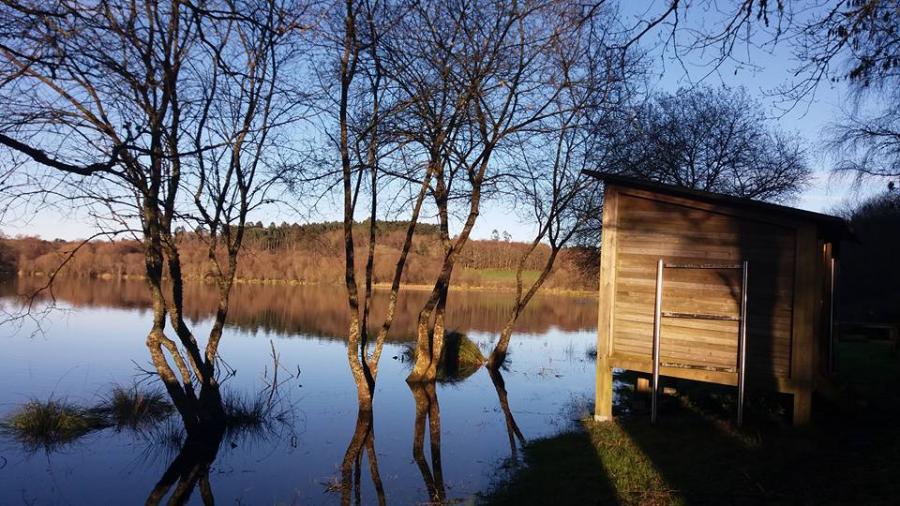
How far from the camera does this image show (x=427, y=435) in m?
12.7

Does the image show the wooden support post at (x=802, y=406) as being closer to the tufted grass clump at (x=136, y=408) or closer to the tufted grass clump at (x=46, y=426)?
the tufted grass clump at (x=136, y=408)

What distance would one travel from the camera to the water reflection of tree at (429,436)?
9.45 metres

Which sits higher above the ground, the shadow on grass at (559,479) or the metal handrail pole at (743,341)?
the metal handrail pole at (743,341)

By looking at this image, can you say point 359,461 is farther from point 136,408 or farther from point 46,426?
point 46,426

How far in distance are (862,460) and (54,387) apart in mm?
15905

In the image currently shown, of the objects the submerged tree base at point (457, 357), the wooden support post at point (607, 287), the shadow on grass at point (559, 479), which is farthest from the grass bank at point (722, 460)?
the submerged tree base at point (457, 357)

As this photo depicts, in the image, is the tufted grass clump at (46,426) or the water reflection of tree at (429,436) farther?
the tufted grass clump at (46,426)

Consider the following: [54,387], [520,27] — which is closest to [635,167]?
[520,27]

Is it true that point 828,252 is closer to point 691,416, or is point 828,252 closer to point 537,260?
point 691,416

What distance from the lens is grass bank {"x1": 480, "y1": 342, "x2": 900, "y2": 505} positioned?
284 inches

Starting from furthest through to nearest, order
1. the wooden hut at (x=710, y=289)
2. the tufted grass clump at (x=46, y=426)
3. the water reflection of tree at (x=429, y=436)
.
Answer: the tufted grass clump at (x=46, y=426), the wooden hut at (x=710, y=289), the water reflection of tree at (x=429, y=436)

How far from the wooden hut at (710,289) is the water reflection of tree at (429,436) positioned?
9.72ft

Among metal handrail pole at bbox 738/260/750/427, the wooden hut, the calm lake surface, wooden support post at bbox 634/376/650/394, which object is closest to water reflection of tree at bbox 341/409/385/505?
the calm lake surface

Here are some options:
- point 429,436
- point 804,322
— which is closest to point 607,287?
point 804,322
